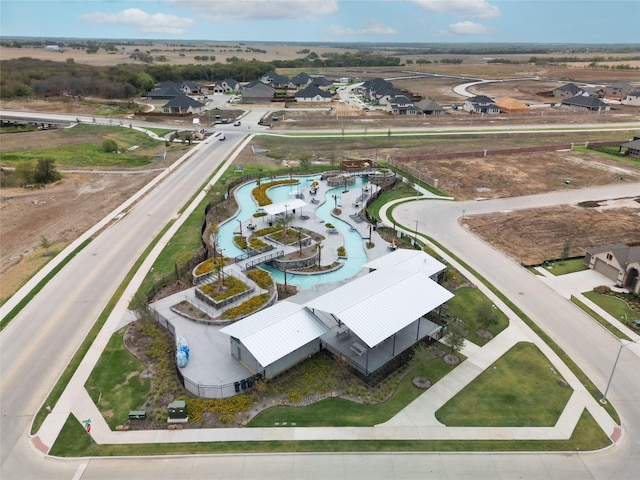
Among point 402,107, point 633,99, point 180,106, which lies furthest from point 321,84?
point 633,99

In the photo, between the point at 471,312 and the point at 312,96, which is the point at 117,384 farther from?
the point at 312,96

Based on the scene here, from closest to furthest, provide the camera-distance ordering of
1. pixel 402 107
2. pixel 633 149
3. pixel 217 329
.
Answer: pixel 217 329, pixel 633 149, pixel 402 107

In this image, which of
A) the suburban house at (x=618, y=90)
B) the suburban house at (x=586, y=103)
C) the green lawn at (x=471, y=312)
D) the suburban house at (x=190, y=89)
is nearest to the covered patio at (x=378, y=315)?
the green lawn at (x=471, y=312)

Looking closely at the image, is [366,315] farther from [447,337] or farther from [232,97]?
[232,97]

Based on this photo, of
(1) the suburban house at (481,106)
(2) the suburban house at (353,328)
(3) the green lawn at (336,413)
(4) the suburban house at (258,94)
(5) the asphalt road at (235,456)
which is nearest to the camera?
(5) the asphalt road at (235,456)

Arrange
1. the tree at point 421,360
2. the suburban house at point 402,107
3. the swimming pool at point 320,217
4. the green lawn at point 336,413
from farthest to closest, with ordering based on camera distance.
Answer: the suburban house at point 402,107 → the swimming pool at point 320,217 → the tree at point 421,360 → the green lawn at point 336,413

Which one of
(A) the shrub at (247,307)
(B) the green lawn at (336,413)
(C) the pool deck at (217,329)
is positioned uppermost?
(A) the shrub at (247,307)

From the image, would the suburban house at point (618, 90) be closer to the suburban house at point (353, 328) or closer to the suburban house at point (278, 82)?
the suburban house at point (278, 82)
